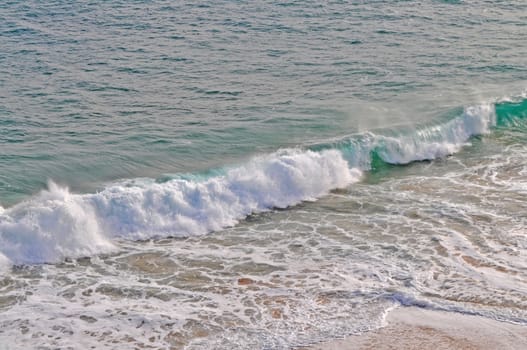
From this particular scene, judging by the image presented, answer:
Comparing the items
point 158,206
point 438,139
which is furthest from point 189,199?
point 438,139

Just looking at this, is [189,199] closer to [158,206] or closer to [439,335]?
[158,206]

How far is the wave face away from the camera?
1198 centimetres

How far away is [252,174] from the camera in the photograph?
561 inches

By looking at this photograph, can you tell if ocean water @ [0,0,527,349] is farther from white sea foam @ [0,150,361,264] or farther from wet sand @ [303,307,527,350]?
wet sand @ [303,307,527,350]

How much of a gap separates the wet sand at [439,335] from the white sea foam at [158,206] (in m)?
3.97

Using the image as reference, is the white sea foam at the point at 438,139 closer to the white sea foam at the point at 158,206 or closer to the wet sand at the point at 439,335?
the white sea foam at the point at 158,206

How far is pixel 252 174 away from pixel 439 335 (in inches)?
224

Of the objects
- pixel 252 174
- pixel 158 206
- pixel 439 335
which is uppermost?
pixel 252 174

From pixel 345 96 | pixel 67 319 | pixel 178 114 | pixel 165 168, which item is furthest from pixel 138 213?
pixel 345 96

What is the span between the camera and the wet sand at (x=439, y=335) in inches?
359

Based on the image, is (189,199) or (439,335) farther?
A: (189,199)

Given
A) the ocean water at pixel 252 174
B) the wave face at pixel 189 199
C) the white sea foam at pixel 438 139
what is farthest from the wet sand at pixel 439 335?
the white sea foam at pixel 438 139

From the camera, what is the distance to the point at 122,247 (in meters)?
12.0

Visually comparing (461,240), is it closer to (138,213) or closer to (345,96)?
(138,213)
